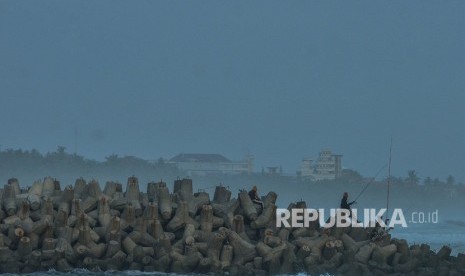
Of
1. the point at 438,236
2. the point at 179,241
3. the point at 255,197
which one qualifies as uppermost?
the point at 438,236

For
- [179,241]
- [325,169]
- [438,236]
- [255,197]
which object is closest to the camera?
[179,241]

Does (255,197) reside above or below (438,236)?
below

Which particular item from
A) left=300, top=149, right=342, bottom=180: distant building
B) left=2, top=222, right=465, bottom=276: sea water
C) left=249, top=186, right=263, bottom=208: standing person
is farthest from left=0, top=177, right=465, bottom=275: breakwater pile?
left=300, top=149, right=342, bottom=180: distant building

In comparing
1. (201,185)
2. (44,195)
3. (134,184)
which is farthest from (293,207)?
(201,185)

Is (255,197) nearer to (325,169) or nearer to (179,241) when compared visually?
(179,241)

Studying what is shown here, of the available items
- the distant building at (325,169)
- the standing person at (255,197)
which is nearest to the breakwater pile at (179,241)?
the standing person at (255,197)

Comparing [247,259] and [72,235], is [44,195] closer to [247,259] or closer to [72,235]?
[72,235]

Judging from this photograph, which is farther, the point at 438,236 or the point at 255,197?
the point at 438,236

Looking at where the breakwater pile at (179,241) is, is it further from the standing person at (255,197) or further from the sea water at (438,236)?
the sea water at (438,236)

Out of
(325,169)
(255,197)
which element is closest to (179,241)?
(255,197)

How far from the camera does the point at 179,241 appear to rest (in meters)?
30.0

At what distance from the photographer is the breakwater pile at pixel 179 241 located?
29.2 metres

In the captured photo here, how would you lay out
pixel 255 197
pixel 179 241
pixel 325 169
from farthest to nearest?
1. pixel 325 169
2. pixel 255 197
3. pixel 179 241

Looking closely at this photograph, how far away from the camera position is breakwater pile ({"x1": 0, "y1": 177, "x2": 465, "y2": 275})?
2919cm
